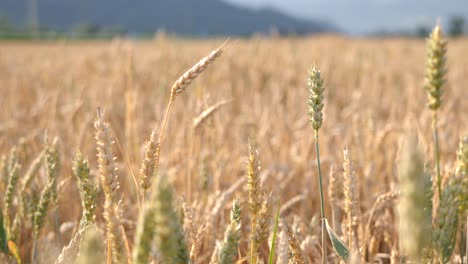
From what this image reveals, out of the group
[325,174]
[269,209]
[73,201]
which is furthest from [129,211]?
[269,209]

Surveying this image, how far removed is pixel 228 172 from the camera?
246cm

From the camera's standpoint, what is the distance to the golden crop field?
0.79 metres

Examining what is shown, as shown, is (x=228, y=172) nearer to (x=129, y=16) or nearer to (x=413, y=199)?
(x=413, y=199)

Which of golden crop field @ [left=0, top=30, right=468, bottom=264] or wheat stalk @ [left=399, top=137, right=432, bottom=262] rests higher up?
wheat stalk @ [left=399, top=137, right=432, bottom=262]

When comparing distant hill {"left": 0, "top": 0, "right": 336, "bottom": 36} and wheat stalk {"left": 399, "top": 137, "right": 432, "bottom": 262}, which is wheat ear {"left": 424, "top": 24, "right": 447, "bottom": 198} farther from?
distant hill {"left": 0, "top": 0, "right": 336, "bottom": 36}

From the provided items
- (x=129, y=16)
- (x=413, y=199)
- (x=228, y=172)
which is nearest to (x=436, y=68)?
(x=413, y=199)

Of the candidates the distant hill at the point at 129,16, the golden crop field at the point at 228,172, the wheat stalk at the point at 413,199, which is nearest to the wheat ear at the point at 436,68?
the golden crop field at the point at 228,172

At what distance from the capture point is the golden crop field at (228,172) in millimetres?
789

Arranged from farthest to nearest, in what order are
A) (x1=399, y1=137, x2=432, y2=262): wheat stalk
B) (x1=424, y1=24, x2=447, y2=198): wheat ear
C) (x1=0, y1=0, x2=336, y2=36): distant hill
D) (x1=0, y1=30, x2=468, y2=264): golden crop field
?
(x1=0, y1=0, x2=336, y2=36): distant hill
(x1=424, y1=24, x2=447, y2=198): wheat ear
(x1=0, y1=30, x2=468, y2=264): golden crop field
(x1=399, y1=137, x2=432, y2=262): wheat stalk

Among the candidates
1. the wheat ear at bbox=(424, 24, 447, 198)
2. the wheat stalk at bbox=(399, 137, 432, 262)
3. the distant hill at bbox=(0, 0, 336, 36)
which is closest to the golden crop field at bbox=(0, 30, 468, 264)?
the wheat stalk at bbox=(399, 137, 432, 262)

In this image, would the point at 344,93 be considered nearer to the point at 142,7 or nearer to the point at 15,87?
the point at 15,87

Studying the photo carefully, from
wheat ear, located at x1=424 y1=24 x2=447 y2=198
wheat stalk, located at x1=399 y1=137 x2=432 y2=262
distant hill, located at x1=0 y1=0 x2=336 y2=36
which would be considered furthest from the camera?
distant hill, located at x1=0 y1=0 x2=336 y2=36

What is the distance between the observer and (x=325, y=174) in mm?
2527

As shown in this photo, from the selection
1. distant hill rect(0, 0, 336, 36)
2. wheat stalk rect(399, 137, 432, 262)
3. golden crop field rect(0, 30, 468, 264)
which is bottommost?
golden crop field rect(0, 30, 468, 264)
